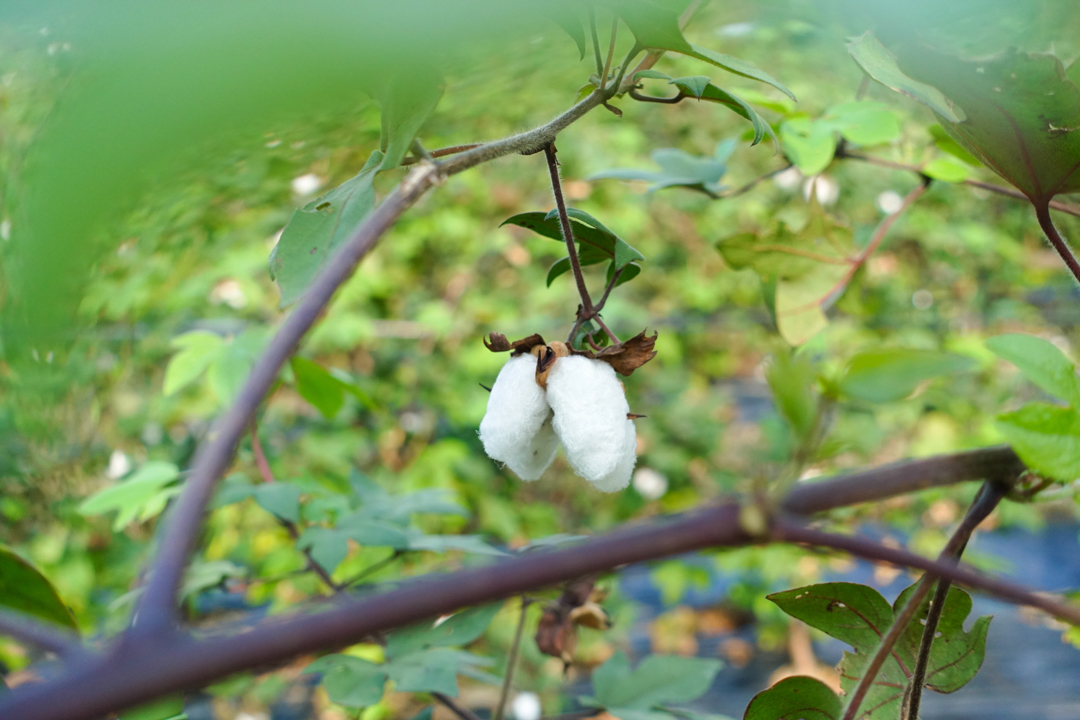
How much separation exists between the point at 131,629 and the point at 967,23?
13.7 inches

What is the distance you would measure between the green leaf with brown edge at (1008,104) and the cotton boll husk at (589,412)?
0.55ft

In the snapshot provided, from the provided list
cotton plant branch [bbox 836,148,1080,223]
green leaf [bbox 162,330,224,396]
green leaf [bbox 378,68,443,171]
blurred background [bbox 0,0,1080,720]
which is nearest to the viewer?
blurred background [bbox 0,0,1080,720]

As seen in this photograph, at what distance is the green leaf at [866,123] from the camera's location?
58cm

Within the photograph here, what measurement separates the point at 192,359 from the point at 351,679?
52 centimetres

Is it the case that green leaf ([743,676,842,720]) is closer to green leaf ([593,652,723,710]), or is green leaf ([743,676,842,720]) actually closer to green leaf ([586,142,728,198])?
green leaf ([593,652,723,710])

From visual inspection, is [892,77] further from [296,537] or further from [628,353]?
[296,537]

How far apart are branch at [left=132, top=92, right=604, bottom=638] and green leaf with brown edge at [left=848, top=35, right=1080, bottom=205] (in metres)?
0.18

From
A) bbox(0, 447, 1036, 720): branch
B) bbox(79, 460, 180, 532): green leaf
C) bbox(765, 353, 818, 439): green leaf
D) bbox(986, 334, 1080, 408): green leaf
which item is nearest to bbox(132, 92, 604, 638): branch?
bbox(0, 447, 1036, 720): branch

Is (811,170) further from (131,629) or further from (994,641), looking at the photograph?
(994,641)

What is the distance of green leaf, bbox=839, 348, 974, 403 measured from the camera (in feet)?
0.56

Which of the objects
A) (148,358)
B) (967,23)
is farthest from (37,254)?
(148,358)

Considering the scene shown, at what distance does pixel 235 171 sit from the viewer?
0.49ft

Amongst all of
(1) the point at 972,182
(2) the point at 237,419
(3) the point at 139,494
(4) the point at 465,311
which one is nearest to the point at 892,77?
(2) the point at 237,419

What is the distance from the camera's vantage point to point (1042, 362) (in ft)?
0.91
